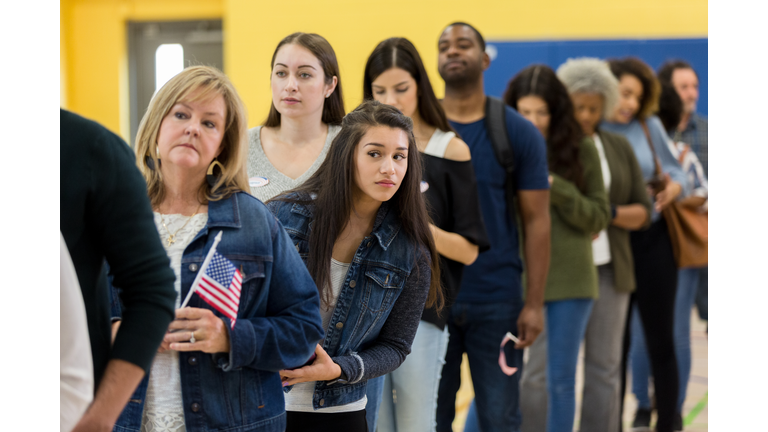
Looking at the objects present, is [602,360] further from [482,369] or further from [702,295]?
[482,369]

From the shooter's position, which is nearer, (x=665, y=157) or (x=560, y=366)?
(x=560, y=366)

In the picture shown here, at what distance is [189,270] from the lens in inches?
52.1

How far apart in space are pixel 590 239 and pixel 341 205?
1.68 m

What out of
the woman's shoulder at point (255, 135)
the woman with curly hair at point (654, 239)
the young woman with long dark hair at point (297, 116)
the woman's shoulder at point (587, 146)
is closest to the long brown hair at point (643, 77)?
the woman with curly hair at point (654, 239)

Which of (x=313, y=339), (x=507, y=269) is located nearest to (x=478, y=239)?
(x=507, y=269)

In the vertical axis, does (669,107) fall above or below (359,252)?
above

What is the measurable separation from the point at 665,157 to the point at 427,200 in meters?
1.76

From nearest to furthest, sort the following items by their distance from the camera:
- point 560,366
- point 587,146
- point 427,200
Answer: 1. point 427,200
2. point 560,366
3. point 587,146

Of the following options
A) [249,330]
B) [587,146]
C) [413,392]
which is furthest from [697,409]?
[249,330]

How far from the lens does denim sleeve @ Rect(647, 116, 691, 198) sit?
3.22 meters

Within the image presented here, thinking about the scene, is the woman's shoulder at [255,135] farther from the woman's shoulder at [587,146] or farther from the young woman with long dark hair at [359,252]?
the woman's shoulder at [587,146]

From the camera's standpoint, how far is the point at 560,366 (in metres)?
2.85

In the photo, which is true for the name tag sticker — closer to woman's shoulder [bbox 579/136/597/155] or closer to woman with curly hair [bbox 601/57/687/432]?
woman's shoulder [bbox 579/136/597/155]
